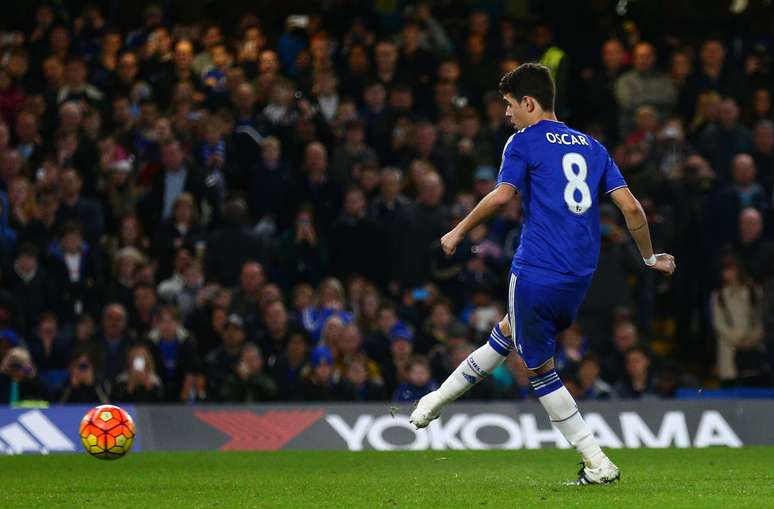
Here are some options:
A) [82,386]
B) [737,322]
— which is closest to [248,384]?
[82,386]

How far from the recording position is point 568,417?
9516 millimetres

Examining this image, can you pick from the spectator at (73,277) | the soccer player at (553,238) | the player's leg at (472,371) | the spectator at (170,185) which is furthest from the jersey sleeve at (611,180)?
the spectator at (170,185)

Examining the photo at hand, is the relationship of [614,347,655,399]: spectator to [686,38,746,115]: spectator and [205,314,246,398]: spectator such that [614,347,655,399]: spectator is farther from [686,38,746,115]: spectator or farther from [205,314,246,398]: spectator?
[686,38,746,115]: spectator

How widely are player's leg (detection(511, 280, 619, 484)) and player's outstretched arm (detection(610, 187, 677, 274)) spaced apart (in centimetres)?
49

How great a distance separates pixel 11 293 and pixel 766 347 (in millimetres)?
8584

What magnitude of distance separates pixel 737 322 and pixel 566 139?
9.07 m

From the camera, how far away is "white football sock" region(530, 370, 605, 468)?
31.0ft

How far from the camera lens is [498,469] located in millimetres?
11852

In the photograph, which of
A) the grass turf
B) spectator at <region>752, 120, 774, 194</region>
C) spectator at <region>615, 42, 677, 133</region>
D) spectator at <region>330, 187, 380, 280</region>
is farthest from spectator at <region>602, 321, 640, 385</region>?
spectator at <region>615, 42, 677, 133</region>

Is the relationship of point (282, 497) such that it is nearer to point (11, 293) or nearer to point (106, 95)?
point (11, 293)

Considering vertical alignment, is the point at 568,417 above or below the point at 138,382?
below

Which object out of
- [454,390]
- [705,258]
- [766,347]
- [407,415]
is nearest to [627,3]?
[705,258]

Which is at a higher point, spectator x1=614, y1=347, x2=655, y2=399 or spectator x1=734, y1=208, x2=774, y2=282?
spectator x1=734, y1=208, x2=774, y2=282

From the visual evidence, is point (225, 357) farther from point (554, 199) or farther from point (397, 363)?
point (554, 199)
